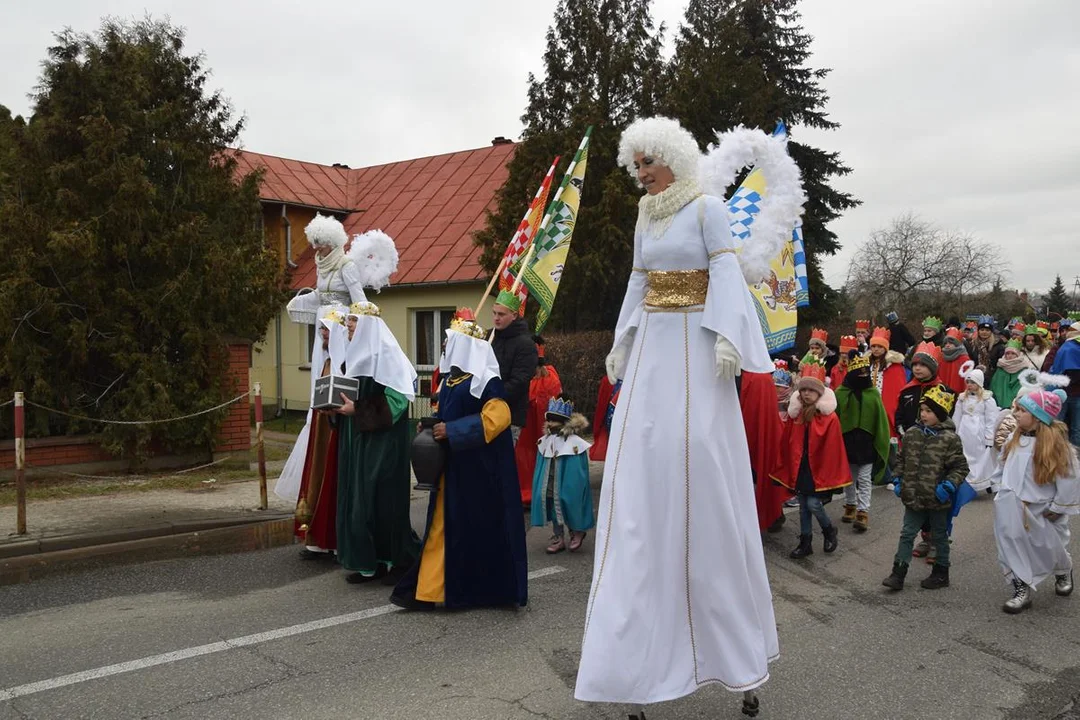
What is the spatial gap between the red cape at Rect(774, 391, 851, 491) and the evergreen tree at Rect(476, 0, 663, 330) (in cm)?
765

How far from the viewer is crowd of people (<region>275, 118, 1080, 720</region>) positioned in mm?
3541

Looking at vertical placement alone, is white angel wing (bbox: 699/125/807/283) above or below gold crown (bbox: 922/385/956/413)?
above

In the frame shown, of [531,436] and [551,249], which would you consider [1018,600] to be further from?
[551,249]

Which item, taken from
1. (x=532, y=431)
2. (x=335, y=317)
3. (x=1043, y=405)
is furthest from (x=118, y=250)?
(x=1043, y=405)

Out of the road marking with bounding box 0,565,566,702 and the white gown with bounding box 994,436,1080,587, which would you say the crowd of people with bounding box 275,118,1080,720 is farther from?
the road marking with bounding box 0,565,566,702

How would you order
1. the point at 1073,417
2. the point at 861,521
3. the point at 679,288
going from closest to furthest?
the point at 679,288 < the point at 861,521 < the point at 1073,417

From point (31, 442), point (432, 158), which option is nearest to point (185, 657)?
point (31, 442)

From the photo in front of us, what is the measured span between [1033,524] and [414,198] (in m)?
18.9

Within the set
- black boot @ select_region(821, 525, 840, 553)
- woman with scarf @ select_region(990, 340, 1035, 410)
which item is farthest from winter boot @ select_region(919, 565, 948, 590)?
woman with scarf @ select_region(990, 340, 1035, 410)

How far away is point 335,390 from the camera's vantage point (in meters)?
5.93

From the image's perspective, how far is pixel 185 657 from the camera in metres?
4.55

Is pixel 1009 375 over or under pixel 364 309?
under

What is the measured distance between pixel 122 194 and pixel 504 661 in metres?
7.81

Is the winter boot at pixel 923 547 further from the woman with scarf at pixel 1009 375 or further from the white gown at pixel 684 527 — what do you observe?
the woman with scarf at pixel 1009 375
